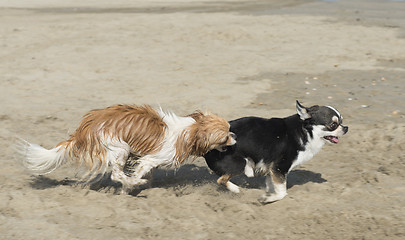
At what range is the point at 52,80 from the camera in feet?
41.0

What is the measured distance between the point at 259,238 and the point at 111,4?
71.3 feet

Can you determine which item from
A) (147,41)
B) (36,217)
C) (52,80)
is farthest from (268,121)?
(147,41)

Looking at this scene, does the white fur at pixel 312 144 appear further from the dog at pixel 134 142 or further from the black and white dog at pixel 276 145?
the dog at pixel 134 142

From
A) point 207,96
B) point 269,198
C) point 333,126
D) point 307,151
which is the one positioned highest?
point 333,126

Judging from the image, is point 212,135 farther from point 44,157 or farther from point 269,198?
point 44,157

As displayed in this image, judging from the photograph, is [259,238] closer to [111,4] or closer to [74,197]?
[74,197]

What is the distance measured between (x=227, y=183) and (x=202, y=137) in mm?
707

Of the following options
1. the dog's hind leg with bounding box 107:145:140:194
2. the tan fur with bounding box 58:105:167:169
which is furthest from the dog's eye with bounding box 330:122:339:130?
the dog's hind leg with bounding box 107:145:140:194

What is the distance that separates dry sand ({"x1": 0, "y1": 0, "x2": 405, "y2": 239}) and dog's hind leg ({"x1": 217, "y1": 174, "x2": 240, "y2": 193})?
0.27 ft

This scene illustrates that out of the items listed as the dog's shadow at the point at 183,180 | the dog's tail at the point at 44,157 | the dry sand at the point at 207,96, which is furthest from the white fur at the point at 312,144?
the dog's tail at the point at 44,157

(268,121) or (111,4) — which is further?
(111,4)

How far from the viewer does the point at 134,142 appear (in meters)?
6.42

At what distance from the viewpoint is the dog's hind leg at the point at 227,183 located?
672 centimetres

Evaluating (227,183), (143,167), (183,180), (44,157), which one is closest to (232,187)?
(227,183)
